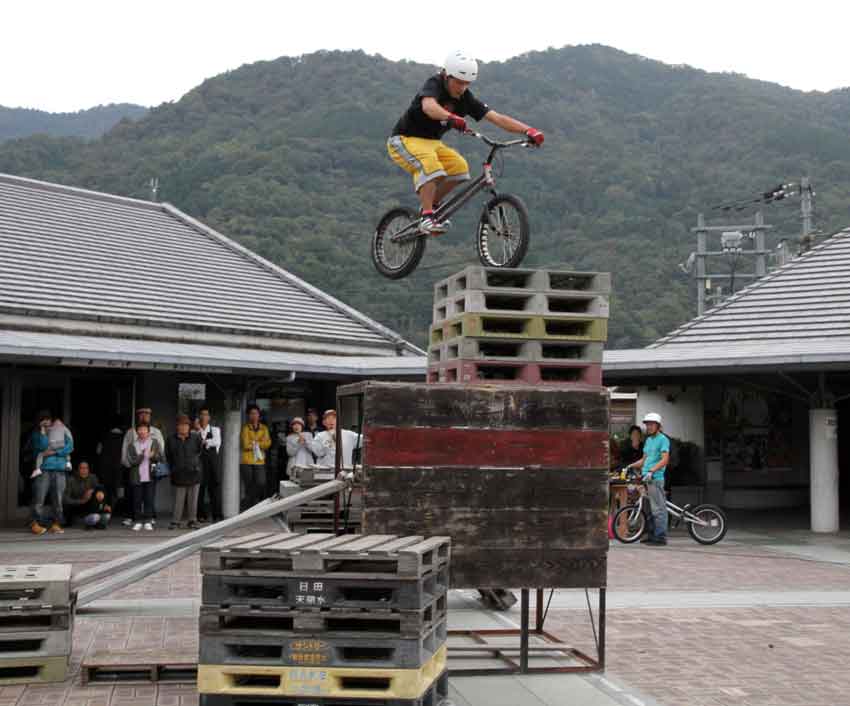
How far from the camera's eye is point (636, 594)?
13328mm

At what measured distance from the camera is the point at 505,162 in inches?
1950

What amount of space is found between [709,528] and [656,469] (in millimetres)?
1714

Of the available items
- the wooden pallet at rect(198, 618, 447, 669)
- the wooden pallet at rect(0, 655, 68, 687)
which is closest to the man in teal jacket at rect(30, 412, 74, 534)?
the wooden pallet at rect(0, 655, 68, 687)

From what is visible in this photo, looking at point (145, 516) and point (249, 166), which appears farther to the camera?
point (249, 166)

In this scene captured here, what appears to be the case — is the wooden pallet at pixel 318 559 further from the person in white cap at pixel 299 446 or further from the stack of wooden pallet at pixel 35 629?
the person in white cap at pixel 299 446

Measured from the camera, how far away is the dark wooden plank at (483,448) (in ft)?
27.0

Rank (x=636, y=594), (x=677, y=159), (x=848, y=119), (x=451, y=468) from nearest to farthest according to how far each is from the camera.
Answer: (x=451, y=468), (x=636, y=594), (x=677, y=159), (x=848, y=119)

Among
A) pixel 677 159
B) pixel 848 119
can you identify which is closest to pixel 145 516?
pixel 677 159

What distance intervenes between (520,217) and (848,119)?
272ft

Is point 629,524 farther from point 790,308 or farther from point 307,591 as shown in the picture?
point 307,591

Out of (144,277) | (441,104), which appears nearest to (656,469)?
(441,104)

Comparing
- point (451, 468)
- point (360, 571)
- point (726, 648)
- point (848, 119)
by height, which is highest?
point (848, 119)

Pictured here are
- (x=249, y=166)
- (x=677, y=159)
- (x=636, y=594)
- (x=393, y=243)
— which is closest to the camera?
(x=393, y=243)

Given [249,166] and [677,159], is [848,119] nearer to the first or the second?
[677,159]
